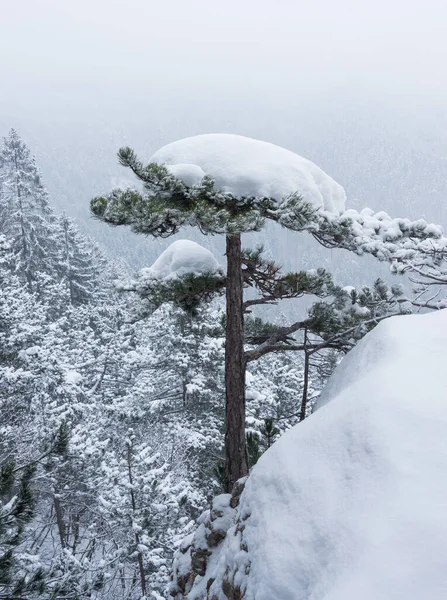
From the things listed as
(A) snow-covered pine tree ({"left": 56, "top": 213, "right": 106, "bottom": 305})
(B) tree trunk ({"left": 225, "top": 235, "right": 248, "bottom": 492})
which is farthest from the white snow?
(A) snow-covered pine tree ({"left": 56, "top": 213, "right": 106, "bottom": 305})

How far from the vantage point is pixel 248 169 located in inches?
241

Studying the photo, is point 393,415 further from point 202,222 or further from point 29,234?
point 29,234

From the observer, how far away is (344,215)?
6.36 meters

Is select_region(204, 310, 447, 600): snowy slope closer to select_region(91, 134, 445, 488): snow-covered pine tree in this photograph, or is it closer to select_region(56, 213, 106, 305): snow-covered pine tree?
select_region(91, 134, 445, 488): snow-covered pine tree

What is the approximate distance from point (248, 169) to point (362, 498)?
4.78 meters

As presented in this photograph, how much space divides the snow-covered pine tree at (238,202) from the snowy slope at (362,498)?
258 centimetres

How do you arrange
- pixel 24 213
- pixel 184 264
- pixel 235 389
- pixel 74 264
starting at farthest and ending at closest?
pixel 74 264 < pixel 24 213 < pixel 184 264 < pixel 235 389

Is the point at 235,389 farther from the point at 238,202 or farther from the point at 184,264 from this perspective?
the point at 238,202

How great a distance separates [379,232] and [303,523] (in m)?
4.84

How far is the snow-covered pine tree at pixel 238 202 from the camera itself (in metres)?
5.64

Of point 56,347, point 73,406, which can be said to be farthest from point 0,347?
point 73,406

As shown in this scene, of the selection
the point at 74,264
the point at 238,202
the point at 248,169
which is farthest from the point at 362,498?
the point at 74,264

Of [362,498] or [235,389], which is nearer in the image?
[362,498]

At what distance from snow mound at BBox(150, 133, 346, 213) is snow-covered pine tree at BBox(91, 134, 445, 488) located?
15 millimetres
